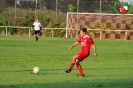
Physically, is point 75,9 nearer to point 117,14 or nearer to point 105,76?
point 117,14

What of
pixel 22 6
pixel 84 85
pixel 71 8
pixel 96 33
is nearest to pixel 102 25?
pixel 96 33

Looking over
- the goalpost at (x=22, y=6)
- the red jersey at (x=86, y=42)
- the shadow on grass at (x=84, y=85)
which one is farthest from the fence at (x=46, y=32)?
the shadow on grass at (x=84, y=85)

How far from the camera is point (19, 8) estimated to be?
199 ft

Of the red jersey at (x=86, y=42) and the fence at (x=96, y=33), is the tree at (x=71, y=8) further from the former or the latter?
the red jersey at (x=86, y=42)

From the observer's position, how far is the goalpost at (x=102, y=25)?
52656 mm

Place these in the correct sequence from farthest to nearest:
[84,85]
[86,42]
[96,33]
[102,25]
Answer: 1. [102,25]
2. [96,33]
3. [86,42]
4. [84,85]

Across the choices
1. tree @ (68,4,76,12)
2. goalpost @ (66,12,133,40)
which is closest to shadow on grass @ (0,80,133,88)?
goalpost @ (66,12,133,40)

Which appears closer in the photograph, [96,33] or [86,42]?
[86,42]

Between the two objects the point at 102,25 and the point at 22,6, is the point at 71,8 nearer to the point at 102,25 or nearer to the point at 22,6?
the point at 102,25

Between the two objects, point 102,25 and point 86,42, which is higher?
point 86,42

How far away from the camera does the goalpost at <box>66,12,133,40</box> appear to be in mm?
52656

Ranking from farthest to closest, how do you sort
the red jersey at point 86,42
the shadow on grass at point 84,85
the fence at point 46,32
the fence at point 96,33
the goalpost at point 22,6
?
the goalpost at point 22,6
the fence at point 46,32
the fence at point 96,33
the red jersey at point 86,42
the shadow on grass at point 84,85

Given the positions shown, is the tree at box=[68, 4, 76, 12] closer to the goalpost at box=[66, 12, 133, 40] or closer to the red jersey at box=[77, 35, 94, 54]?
the goalpost at box=[66, 12, 133, 40]

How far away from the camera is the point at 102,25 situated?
54.8m
